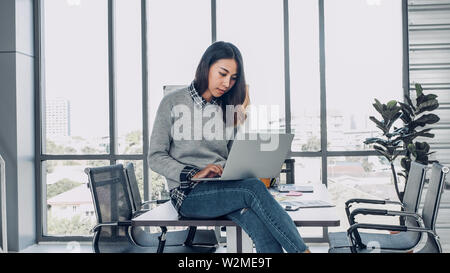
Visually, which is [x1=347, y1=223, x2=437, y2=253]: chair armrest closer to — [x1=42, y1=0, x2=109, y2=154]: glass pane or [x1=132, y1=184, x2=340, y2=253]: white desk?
[x1=132, y1=184, x2=340, y2=253]: white desk

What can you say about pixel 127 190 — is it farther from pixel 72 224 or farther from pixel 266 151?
pixel 72 224

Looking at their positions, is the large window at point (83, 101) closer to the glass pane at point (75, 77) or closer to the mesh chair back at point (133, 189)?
the glass pane at point (75, 77)

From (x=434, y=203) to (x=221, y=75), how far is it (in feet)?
3.98

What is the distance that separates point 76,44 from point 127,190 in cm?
243

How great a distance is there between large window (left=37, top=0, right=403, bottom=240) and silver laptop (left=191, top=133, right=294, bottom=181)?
7.36ft

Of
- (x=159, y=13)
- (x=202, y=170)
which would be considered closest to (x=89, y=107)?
(x=159, y=13)

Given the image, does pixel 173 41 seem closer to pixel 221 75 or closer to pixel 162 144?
pixel 221 75

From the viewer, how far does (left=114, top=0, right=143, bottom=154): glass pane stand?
427 cm

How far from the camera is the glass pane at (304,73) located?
13.5 ft

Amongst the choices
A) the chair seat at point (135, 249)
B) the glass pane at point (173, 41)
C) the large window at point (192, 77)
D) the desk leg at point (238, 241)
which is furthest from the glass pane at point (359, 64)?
the desk leg at point (238, 241)

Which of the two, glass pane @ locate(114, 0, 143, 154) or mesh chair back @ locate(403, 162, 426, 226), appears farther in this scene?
glass pane @ locate(114, 0, 143, 154)

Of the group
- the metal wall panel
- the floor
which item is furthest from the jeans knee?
the metal wall panel

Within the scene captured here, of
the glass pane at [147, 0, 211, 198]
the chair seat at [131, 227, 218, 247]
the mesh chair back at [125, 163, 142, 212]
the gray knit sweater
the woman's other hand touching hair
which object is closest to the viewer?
the woman's other hand touching hair

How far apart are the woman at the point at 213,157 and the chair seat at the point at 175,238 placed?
0.62 metres
